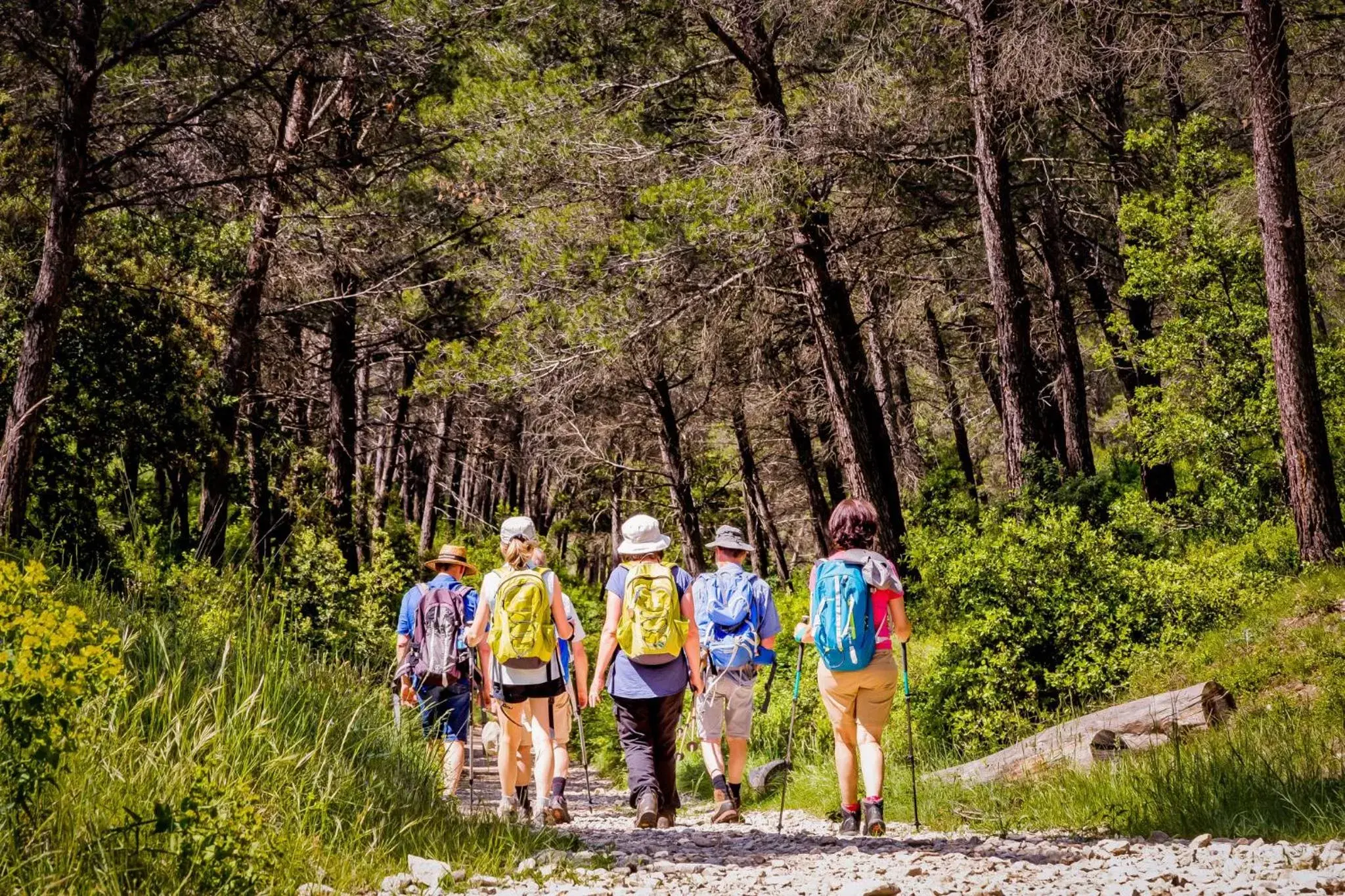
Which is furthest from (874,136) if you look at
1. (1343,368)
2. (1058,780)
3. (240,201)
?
(1058,780)

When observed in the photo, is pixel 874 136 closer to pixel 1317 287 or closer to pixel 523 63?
pixel 523 63

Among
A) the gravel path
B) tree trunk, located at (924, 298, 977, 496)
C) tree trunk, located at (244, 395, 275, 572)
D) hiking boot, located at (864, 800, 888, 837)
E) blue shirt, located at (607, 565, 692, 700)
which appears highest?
tree trunk, located at (924, 298, 977, 496)

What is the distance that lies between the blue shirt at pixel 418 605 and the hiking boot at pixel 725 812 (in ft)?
7.00

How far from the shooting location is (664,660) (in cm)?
729

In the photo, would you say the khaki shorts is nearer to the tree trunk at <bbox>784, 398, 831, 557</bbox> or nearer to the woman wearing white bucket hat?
the woman wearing white bucket hat

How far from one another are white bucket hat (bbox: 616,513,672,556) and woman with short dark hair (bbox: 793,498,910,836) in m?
0.99

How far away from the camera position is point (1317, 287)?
60.2 feet

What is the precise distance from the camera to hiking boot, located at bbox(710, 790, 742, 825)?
7535mm

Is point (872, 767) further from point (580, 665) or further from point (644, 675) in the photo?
point (580, 665)

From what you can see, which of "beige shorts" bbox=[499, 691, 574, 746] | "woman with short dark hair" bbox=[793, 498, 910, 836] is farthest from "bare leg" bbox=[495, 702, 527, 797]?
"woman with short dark hair" bbox=[793, 498, 910, 836]

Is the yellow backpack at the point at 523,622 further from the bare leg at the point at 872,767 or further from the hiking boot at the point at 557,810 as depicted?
the bare leg at the point at 872,767

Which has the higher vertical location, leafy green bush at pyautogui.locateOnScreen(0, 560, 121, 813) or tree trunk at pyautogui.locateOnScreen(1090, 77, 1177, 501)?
tree trunk at pyautogui.locateOnScreen(1090, 77, 1177, 501)

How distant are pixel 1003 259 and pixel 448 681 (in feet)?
29.9

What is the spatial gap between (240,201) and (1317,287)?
15702 millimetres
